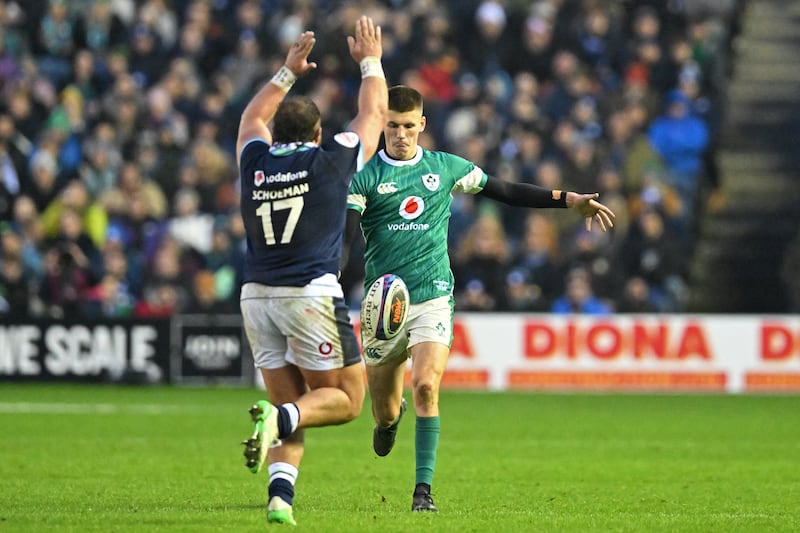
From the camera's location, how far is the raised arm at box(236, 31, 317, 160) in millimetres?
8953

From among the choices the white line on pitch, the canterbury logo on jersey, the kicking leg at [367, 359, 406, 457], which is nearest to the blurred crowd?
the white line on pitch

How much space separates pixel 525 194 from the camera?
34.1 feet

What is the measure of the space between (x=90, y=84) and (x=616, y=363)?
9.42 metres

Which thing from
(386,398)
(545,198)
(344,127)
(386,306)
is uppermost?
(344,127)

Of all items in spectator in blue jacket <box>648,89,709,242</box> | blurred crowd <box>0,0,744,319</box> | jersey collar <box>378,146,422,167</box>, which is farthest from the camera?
spectator in blue jacket <box>648,89,709,242</box>

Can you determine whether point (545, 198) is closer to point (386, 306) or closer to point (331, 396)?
point (386, 306)

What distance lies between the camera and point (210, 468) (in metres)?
12.9

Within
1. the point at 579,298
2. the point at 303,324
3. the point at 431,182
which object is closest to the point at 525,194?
the point at 431,182

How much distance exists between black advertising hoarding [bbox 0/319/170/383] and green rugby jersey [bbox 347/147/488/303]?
12.7 m

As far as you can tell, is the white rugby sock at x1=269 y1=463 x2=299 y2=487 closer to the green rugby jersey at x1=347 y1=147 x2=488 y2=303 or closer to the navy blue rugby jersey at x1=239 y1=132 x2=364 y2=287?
the navy blue rugby jersey at x1=239 y1=132 x2=364 y2=287

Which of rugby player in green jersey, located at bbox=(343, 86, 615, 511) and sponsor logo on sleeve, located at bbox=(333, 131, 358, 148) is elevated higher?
sponsor logo on sleeve, located at bbox=(333, 131, 358, 148)

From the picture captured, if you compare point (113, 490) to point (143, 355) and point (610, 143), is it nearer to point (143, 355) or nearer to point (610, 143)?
point (143, 355)

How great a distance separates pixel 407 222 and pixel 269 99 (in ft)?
5.26

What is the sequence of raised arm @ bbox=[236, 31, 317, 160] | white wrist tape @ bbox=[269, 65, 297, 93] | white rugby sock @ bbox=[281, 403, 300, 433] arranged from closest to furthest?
white rugby sock @ bbox=[281, 403, 300, 433]
raised arm @ bbox=[236, 31, 317, 160]
white wrist tape @ bbox=[269, 65, 297, 93]
